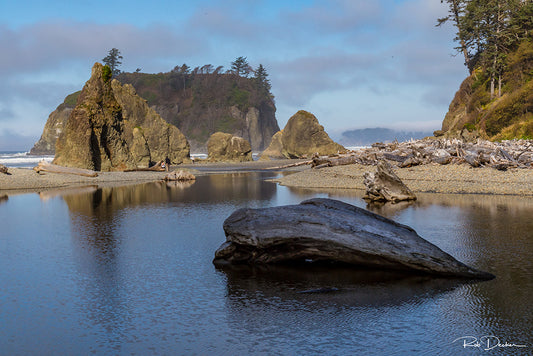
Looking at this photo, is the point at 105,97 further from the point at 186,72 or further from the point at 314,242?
the point at 186,72

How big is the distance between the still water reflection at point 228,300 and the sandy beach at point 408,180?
8.69 m

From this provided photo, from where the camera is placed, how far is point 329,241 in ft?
28.7

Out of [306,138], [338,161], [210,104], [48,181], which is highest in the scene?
[210,104]

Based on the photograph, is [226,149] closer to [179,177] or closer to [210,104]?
[179,177]

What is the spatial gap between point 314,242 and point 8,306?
529cm

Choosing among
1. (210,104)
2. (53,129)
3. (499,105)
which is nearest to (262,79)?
(210,104)

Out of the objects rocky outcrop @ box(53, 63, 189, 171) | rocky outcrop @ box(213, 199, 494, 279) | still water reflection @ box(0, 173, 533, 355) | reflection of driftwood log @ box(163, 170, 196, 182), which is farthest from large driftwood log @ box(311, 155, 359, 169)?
rocky outcrop @ box(213, 199, 494, 279)

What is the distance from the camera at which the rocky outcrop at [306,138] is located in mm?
77375

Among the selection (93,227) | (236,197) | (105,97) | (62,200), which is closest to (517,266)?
(93,227)

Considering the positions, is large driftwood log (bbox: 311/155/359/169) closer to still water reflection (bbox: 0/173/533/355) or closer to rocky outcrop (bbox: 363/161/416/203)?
rocky outcrop (bbox: 363/161/416/203)

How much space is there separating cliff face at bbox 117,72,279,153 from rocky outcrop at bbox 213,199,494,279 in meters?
131

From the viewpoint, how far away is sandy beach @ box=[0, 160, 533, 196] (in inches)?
846
